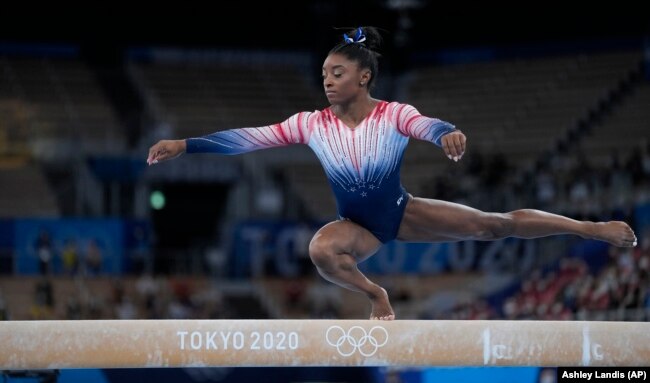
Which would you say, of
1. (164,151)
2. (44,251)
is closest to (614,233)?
(164,151)

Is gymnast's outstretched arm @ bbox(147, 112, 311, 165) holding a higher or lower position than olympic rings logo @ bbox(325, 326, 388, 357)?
higher

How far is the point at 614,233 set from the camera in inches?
262

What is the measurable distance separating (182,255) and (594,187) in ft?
24.8

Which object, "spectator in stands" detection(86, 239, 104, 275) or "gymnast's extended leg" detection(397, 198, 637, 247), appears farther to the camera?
"spectator in stands" detection(86, 239, 104, 275)

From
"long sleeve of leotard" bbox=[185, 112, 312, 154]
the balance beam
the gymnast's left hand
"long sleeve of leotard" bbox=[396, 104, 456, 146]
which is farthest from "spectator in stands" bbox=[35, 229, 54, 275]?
the gymnast's left hand

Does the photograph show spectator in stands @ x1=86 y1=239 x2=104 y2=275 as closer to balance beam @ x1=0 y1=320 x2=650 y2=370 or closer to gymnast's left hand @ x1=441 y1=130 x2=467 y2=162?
balance beam @ x1=0 y1=320 x2=650 y2=370

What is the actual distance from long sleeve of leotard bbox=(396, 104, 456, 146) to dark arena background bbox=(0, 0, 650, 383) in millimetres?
5436

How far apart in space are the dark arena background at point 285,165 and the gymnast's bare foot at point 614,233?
16.1 feet

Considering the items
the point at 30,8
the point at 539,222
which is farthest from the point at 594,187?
the point at 30,8

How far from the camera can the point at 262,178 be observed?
72.3 ft

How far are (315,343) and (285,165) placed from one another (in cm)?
1687

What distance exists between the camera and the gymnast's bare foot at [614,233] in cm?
665

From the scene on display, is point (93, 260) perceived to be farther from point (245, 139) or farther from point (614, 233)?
point (614, 233)

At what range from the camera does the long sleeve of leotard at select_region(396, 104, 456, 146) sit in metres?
6.08
